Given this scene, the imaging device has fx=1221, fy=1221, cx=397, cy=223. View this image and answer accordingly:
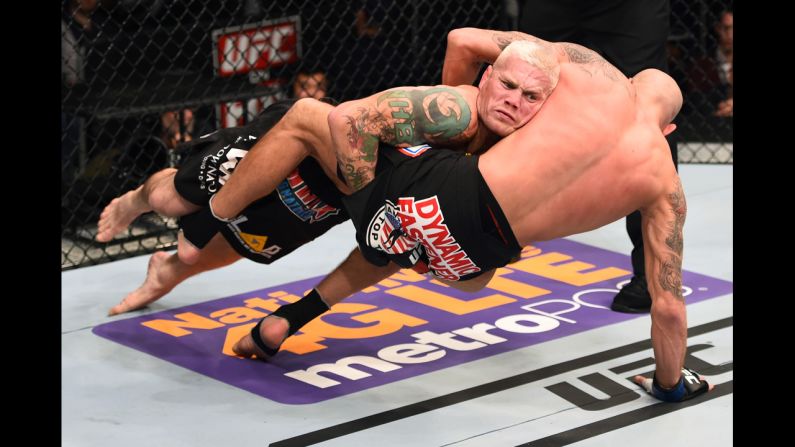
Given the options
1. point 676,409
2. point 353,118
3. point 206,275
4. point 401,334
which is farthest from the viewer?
point 206,275

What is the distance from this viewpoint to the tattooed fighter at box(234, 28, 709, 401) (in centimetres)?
256

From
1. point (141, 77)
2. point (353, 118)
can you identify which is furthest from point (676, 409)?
point (141, 77)

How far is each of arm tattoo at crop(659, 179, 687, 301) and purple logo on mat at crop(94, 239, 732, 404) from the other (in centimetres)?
60

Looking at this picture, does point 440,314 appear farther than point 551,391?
Yes

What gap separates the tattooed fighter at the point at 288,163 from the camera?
254 cm

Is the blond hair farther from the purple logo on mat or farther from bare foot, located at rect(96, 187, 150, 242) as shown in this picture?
bare foot, located at rect(96, 187, 150, 242)

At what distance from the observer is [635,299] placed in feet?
11.2

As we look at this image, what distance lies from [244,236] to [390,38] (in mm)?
2284

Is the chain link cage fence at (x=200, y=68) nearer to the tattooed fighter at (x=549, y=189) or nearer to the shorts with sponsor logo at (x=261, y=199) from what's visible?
the shorts with sponsor logo at (x=261, y=199)

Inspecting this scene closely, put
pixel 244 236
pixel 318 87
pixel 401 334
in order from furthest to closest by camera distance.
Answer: pixel 318 87 < pixel 401 334 < pixel 244 236

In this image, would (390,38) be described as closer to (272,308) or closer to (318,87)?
(318,87)

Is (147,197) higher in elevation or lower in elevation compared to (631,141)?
lower
